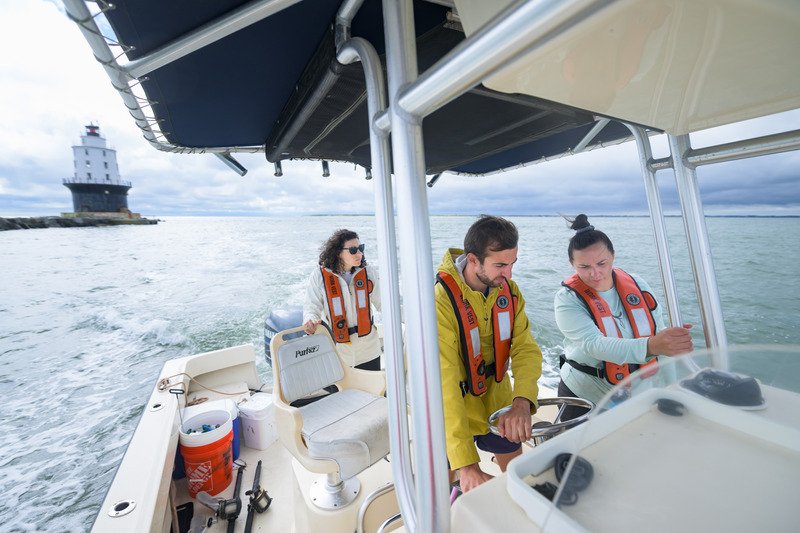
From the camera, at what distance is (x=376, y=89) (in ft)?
2.40

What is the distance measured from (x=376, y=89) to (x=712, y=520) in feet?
2.85

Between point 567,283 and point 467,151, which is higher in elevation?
point 467,151

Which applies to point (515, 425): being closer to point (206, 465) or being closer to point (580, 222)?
point (580, 222)

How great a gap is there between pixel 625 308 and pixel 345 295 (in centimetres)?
196

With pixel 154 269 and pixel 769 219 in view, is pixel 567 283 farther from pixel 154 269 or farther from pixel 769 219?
pixel 154 269

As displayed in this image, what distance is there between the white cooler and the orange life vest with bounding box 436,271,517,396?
1898 mm

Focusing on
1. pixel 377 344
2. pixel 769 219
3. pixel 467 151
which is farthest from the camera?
pixel 377 344

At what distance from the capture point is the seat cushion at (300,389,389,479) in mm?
1636

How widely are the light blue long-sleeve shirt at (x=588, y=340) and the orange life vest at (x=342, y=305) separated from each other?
1.61 meters

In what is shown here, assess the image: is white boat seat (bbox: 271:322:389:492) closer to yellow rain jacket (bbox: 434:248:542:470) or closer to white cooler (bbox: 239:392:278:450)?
yellow rain jacket (bbox: 434:248:542:470)

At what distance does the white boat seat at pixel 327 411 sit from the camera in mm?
1643

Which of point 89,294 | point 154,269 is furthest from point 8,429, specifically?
point 154,269

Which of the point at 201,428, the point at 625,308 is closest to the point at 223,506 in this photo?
the point at 201,428

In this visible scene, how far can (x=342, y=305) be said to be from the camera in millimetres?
2895
